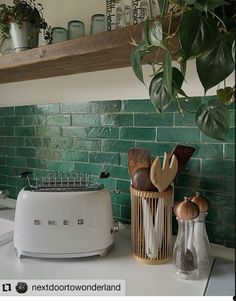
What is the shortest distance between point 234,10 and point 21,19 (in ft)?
2.65

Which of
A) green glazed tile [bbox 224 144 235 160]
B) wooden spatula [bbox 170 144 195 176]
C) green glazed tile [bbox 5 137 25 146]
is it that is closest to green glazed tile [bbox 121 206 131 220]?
wooden spatula [bbox 170 144 195 176]

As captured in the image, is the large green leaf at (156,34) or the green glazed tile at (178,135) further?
the green glazed tile at (178,135)

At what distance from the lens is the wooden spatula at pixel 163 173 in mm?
801

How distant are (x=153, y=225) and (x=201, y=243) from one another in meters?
0.16

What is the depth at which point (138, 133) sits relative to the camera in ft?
3.51

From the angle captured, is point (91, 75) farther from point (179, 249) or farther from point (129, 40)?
point (179, 249)

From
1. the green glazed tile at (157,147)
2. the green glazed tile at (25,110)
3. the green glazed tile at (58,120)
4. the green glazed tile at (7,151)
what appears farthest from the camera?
the green glazed tile at (7,151)

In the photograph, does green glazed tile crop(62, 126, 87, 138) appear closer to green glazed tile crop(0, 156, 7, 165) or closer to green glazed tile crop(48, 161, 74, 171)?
green glazed tile crop(48, 161, 74, 171)

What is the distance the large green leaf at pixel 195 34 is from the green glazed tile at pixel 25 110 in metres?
0.98

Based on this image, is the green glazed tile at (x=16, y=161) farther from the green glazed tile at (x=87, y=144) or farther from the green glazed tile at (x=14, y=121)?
the green glazed tile at (x=87, y=144)

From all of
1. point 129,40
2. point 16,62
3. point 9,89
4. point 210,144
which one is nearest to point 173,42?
point 129,40

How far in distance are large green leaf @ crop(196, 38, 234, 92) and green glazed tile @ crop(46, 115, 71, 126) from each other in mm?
790

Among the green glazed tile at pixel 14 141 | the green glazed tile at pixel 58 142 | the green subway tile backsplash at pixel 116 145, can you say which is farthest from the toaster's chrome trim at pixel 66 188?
the green glazed tile at pixel 14 141

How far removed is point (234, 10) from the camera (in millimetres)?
627
